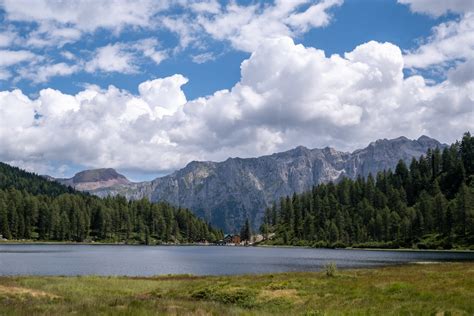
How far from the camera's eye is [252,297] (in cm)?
4362

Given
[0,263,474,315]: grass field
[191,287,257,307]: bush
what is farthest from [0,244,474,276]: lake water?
[191,287,257,307]: bush

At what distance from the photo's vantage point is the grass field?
102 feet

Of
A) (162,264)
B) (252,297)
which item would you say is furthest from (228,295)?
(162,264)

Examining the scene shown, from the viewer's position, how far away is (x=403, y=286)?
1582 inches

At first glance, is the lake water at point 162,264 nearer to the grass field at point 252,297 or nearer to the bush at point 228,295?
the grass field at point 252,297

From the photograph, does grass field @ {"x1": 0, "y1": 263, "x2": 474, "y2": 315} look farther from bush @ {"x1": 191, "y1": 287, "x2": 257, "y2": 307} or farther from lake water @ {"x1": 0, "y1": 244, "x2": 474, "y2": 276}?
lake water @ {"x1": 0, "y1": 244, "x2": 474, "y2": 276}

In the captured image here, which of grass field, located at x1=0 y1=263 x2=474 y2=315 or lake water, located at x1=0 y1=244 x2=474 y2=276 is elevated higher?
grass field, located at x1=0 y1=263 x2=474 y2=315

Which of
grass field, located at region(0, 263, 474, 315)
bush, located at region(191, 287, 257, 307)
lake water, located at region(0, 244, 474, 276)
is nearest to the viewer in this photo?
grass field, located at region(0, 263, 474, 315)

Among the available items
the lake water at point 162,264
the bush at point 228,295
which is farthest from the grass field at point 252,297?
the lake water at point 162,264

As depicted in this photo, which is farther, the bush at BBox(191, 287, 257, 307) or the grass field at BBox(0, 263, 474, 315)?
the bush at BBox(191, 287, 257, 307)

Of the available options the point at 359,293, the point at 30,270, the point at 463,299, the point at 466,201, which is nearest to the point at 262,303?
the point at 359,293

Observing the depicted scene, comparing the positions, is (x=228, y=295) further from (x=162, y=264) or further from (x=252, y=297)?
(x=162, y=264)

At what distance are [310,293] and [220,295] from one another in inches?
343

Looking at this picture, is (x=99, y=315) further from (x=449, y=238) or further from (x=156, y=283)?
(x=449, y=238)
